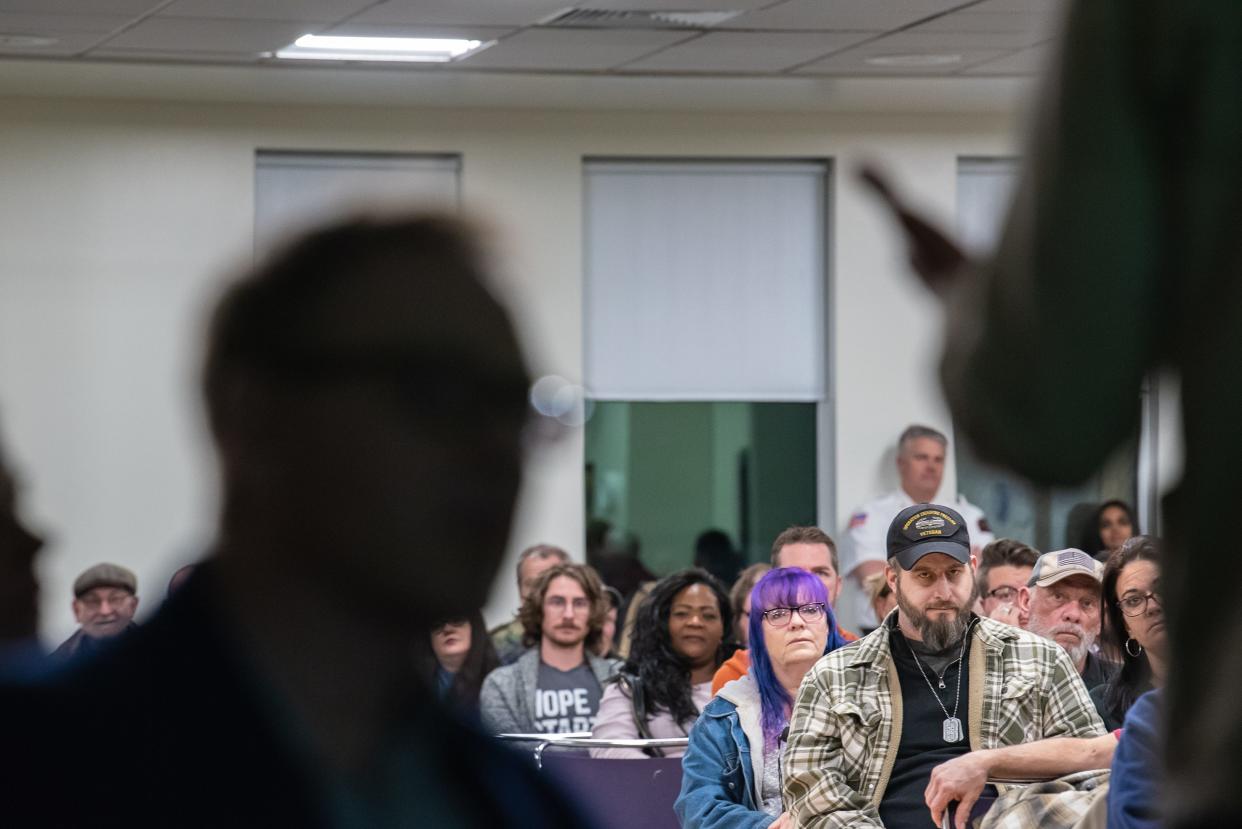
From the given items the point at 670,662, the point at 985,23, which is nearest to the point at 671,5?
the point at 985,23

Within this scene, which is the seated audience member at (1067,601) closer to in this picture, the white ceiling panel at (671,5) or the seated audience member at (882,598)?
the seated audience member at (882,598)

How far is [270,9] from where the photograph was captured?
8023mm

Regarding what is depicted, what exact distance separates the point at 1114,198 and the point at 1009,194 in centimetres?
6

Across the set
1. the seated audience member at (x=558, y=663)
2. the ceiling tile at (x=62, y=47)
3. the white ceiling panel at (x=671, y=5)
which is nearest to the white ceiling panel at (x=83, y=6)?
the ceiling tile at (x=62, y=47)

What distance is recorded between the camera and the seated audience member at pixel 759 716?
4660 mm

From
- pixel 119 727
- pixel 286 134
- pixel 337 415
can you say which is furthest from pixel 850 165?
pixel 286 134

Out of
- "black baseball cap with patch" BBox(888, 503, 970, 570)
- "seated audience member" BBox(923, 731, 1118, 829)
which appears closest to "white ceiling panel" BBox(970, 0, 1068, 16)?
"black baseball cap with patch" BBox(888, 503, 970, 570)

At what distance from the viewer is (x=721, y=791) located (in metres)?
4.70

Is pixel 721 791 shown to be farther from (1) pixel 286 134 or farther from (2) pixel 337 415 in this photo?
(1) pixel 286 134

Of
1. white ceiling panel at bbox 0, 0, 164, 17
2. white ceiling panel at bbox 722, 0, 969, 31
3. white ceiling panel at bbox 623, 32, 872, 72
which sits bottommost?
white ceiling panel at bbox 623, 32, 872, 72

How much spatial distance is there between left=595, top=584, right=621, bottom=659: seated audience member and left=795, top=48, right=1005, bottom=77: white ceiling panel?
2.74 m

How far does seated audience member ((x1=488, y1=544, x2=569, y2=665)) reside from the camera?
6878 mm

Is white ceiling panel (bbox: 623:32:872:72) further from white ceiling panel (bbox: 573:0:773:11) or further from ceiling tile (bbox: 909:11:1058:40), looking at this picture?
white ceiling panel (bbox: 573:0:773:11)

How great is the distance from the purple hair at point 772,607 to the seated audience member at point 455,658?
393 cm
